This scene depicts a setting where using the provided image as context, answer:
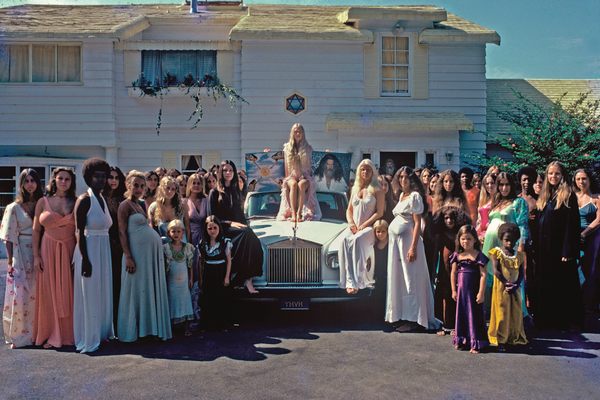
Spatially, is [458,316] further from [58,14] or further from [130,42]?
[58,14]

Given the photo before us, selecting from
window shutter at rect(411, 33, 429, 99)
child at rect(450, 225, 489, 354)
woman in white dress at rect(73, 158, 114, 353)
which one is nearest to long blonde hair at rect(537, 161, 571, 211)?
child at rect(450, 225, 489, 354)

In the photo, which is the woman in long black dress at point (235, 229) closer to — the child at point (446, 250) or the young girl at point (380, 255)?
the young girl at point (380, 255)

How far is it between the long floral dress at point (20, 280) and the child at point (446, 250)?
455 cm

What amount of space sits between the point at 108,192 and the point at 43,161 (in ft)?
36.4

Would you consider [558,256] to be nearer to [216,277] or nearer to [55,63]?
[216,277]

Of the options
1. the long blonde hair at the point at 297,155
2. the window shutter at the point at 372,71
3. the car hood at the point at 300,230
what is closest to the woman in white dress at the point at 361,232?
the car hood at the point at 300,230

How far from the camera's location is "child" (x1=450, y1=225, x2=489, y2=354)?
621 cm

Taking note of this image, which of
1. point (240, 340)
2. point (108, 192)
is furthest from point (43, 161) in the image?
point (240, 340)

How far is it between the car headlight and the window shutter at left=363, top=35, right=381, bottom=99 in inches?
414

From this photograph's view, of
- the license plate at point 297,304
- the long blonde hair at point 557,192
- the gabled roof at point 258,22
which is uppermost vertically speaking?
the gabled roof at point 258,22

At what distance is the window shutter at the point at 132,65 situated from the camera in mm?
17219

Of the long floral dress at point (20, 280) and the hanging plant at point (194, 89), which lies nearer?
the long floral dress at point (20, 280)

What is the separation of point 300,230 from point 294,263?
656mm

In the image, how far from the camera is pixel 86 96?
17.0 metres
